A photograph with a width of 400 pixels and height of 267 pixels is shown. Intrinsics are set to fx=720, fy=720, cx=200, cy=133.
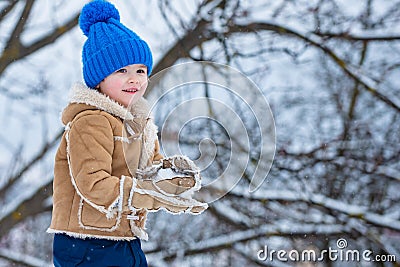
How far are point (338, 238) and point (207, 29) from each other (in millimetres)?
1154

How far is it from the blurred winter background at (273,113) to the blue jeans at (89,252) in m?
1.77

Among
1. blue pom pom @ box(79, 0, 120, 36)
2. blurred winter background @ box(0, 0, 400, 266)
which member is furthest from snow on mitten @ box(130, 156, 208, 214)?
blurred winter background @ box(0, 0, 400, 266)

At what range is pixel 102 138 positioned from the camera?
4.50 ft

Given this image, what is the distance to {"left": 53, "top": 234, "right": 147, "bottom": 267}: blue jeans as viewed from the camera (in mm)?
1424

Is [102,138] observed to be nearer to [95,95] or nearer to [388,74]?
[95,95]

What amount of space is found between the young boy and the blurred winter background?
173 cm

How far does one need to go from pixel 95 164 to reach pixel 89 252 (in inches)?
7.7

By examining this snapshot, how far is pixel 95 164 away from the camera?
1348 millimetres

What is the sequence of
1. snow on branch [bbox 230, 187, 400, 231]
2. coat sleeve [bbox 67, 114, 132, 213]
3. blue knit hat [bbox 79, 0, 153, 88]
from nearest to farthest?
coat sleeve [bbox 67, 114, 132, 213] → blue knit hat [bbox 79, 0, 153, 88] → snow on branch [bbox 230, 187, 400, 231]
